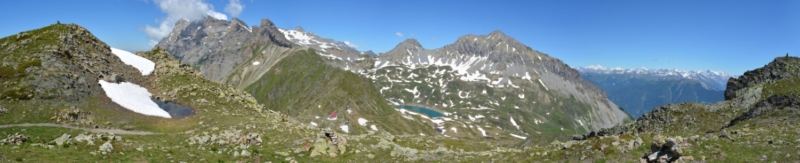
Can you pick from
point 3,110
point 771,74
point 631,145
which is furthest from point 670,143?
point 771,74

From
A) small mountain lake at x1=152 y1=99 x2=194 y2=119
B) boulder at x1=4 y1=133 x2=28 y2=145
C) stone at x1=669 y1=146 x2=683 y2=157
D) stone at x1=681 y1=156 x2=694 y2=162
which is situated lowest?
stone at x1=681 y1=156 x2=694 y2=162

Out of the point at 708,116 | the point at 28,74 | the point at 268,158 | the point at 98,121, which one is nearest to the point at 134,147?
the point at 268,158

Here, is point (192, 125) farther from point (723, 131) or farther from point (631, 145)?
point (723, 131)

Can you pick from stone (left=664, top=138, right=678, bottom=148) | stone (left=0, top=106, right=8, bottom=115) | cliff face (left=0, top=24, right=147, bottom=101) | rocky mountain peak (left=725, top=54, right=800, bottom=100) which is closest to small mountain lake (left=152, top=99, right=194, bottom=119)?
cliff face (left=0, top=24, right=147, bottom=101)

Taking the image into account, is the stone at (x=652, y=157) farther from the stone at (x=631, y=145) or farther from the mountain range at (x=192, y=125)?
the stone at (x=631, y=145)

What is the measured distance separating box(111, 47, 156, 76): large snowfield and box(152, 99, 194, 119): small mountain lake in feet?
45.9

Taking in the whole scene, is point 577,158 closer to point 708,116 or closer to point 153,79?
point 708,116

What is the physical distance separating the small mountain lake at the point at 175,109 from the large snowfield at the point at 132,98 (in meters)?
0.69

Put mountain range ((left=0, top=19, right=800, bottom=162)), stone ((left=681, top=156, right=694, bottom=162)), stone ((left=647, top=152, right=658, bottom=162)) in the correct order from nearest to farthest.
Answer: stone ((left=681, top=156, right=694, bottom=162)) → stone ((left=647, top=152, right=658, bottom=162)) → mountain range ((left=0, top=19, right=800, bottom=162))

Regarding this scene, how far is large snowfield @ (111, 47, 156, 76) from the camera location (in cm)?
6694

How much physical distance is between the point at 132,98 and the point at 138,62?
17833 millimetres

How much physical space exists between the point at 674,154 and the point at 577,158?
6198mm

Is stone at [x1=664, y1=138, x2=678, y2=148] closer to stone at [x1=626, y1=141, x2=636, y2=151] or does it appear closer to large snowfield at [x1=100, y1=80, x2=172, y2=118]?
stone at [x1=626, y1=141, x2=636, y2=151]

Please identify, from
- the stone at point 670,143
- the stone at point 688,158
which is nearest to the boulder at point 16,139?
the stone at point 670,143
